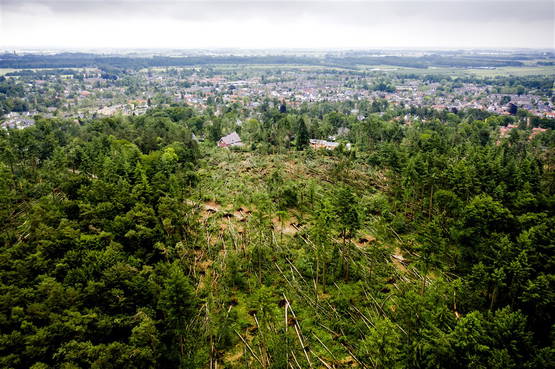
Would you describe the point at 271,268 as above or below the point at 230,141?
below

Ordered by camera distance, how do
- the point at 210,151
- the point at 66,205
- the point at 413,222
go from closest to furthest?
the point at 66,205, the point at 413,222, the point at 210,151

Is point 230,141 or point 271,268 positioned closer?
point 271,268

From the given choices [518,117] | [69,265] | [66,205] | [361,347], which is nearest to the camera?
[361,347]

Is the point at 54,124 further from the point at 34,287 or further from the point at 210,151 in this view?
the point at 34,287

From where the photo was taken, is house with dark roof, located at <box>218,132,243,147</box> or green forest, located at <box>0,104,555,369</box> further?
house with dark roof, located at <box>218,132,243,147</box>

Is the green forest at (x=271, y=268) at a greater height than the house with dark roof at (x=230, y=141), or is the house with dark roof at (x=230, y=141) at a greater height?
the house with dark roof at (x=230, y=141)

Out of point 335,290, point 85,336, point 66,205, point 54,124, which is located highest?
point 54,124

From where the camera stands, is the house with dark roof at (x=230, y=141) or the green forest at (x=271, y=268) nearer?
the green forest at (x=271, y=268)

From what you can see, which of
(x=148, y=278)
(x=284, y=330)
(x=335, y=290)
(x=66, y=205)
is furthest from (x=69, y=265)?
(x=335, y=290)
